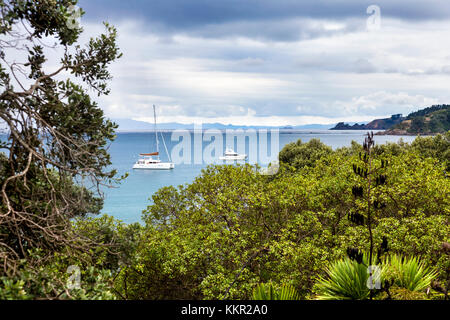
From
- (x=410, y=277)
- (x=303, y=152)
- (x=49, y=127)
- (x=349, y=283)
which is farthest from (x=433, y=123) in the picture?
(x=49, y=127)

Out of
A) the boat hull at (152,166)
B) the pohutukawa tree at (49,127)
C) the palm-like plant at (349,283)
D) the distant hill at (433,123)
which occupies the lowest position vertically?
the palm-like plant at (349,283)

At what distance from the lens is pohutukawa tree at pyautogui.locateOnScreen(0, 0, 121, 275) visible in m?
5.59

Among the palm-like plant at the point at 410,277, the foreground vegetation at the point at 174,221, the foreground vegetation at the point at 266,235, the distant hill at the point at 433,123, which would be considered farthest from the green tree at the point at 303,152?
the distant hill at the point at 433,123

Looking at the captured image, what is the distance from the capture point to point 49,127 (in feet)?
18.5

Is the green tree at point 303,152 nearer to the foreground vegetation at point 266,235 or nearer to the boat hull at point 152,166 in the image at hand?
the foreground vegetation at point 266,235

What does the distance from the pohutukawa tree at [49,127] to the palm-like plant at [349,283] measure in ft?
14.6

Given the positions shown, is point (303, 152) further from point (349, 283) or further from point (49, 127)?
point (49, 127)

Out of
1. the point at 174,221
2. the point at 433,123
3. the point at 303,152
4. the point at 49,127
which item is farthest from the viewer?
the point at 433,123

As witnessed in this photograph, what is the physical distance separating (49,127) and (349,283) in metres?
5.73

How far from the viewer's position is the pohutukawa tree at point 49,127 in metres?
5.59

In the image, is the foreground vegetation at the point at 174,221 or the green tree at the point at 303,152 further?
the green tree at the point at 303,152

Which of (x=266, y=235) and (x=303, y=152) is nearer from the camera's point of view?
(x=266, y=235)
